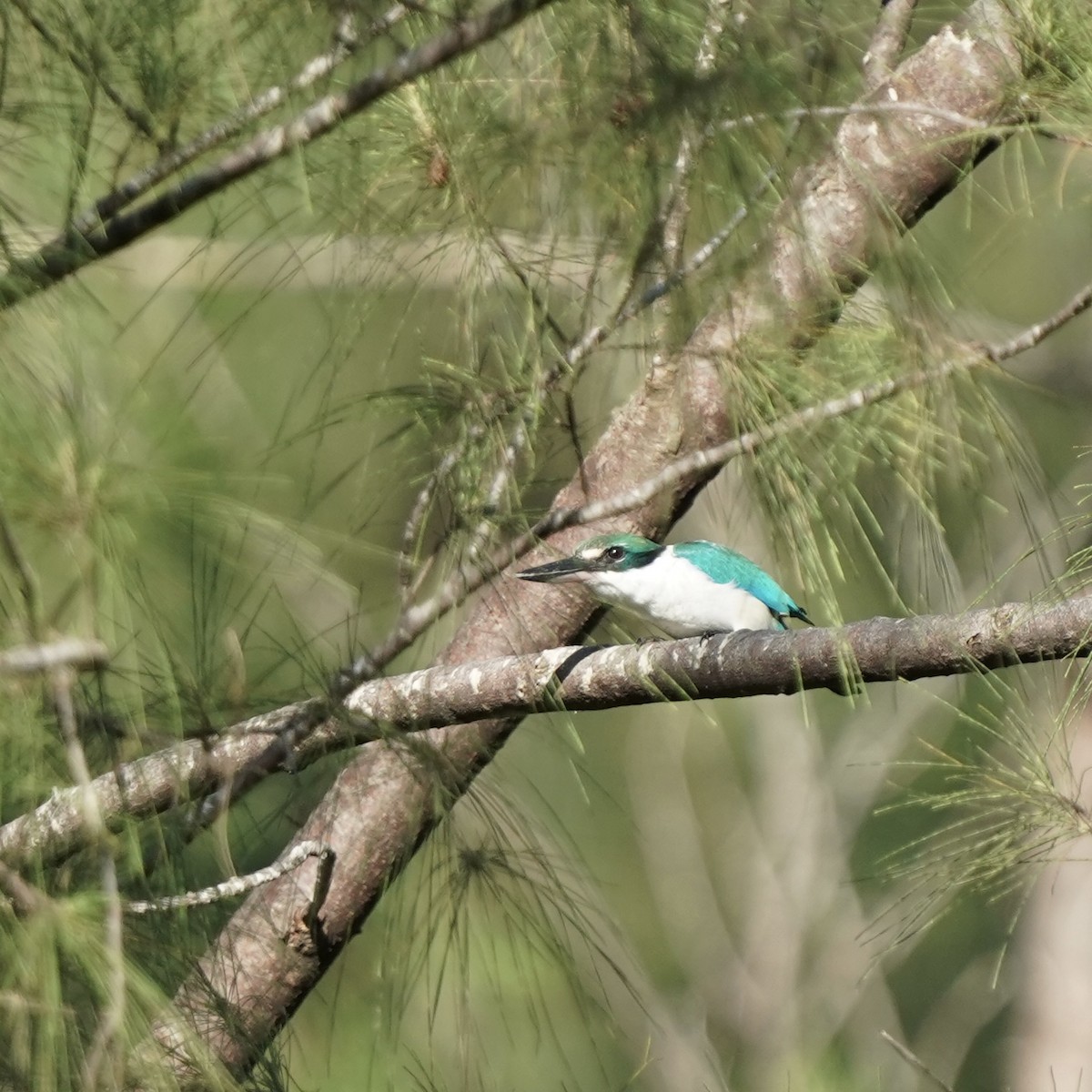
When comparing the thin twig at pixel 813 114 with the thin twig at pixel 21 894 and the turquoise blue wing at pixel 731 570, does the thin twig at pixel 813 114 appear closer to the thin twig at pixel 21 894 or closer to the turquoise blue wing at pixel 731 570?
the thin twig at pixel 21 894

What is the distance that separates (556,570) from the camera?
2.45m

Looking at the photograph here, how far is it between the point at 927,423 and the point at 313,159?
2.68 feet

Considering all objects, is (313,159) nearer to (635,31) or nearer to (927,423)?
(635,31)

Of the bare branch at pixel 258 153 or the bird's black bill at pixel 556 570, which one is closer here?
the bare branch at pixel 258 153

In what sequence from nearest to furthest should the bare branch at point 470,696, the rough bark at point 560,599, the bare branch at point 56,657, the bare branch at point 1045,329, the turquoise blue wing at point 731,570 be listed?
the bare branch at point 56,657, the bare branch at point 470,696, the bare branch at point 1045,329, the rough bark at point 560,599, the turquoise blue wing at point 731,570

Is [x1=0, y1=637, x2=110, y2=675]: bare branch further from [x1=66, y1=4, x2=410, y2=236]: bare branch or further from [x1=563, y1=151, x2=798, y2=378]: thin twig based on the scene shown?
[x1=563, y1=151, x2=798, y2=378]: thin twig

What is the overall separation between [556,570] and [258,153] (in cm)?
123

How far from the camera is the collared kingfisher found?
98.9 inches

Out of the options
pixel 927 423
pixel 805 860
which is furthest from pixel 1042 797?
pixel 805 860

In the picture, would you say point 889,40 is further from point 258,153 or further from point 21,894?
point 21,894

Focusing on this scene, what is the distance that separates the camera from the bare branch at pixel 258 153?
49.0 inches

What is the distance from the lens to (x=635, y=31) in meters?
1.34

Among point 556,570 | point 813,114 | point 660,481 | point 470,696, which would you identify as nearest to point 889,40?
point 660,481

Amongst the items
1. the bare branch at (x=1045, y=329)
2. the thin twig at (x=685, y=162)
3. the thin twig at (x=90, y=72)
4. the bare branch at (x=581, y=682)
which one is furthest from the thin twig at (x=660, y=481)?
the thin twig at (x=90, y=72)
